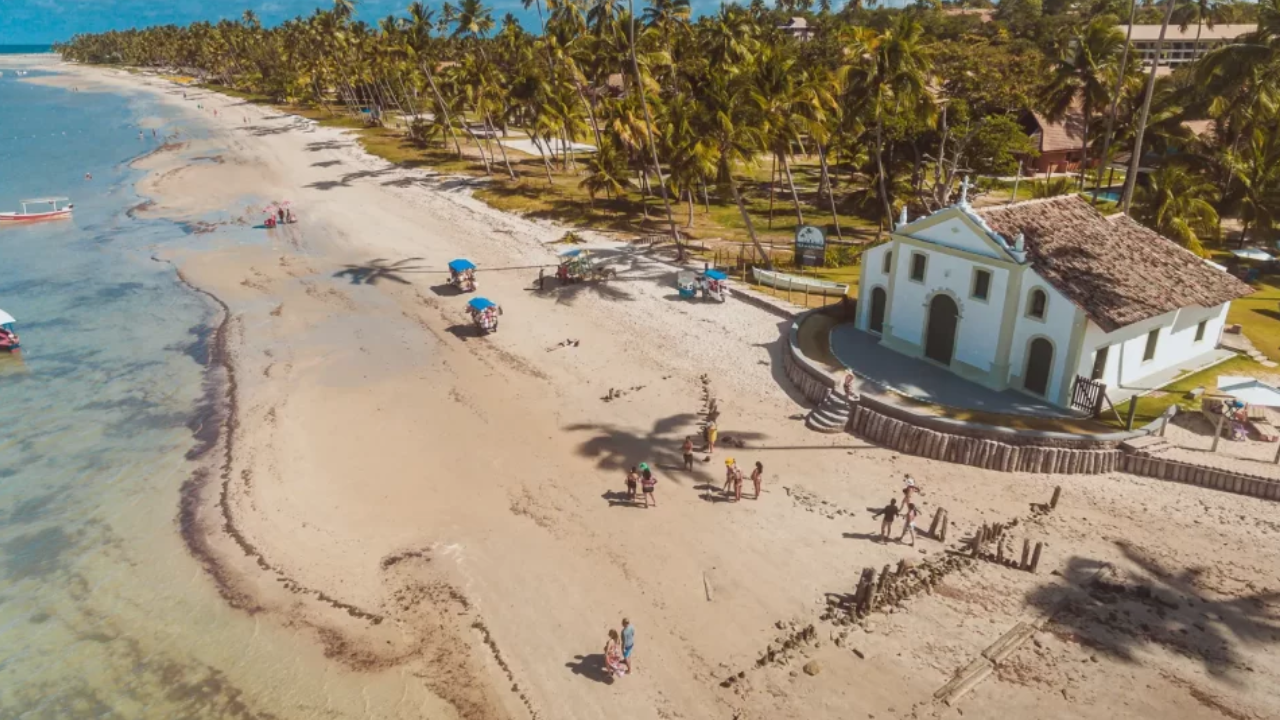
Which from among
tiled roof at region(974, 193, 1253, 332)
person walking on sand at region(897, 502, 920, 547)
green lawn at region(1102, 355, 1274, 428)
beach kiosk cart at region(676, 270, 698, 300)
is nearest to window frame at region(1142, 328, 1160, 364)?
green lawn at region(1102, 355, 1274, 428)

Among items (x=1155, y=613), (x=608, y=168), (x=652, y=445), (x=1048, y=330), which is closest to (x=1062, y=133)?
(x=608, y=168)

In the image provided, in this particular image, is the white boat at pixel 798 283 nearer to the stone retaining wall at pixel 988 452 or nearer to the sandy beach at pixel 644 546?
the sandy beach at pixel 644 546

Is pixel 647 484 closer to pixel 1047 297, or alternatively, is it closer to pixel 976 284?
pixel 976 284

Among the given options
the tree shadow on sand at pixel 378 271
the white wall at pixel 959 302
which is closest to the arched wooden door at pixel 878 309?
the white wall at pixel 959 302

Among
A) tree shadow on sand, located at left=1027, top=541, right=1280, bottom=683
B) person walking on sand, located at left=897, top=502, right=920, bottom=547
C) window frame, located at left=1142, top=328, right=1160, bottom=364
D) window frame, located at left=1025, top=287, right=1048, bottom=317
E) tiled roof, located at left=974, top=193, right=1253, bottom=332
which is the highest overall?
tiled roof, located at left=974, top=193, right=1253, bottom=332

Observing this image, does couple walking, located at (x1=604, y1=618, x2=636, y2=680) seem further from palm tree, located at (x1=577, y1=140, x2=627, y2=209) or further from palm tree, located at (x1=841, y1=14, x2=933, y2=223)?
palm tree, located at (x1=577, y1=140, x2=627, y2=209)

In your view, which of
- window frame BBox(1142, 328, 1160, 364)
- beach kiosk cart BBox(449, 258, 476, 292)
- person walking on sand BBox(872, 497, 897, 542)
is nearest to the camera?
person walking on sand BBox(872, 497, 897, 542)

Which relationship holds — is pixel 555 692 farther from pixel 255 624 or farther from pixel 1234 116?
pixel 1234 116

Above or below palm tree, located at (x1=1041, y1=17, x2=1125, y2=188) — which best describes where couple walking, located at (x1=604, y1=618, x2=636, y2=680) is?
below

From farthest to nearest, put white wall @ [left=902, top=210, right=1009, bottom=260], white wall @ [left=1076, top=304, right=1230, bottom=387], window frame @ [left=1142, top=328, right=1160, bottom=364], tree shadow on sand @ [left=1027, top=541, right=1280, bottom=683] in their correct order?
window frame @ [left=1142, top=328, right=1160, bottom=364], white wall @ [left=902, top=210, right=1009, bottom=260], white wall @ [left=1076, top=304, right=1230, bottom=387], tree shadow on sand @ [left=1027, top=541, right=1280, bottom=683]
